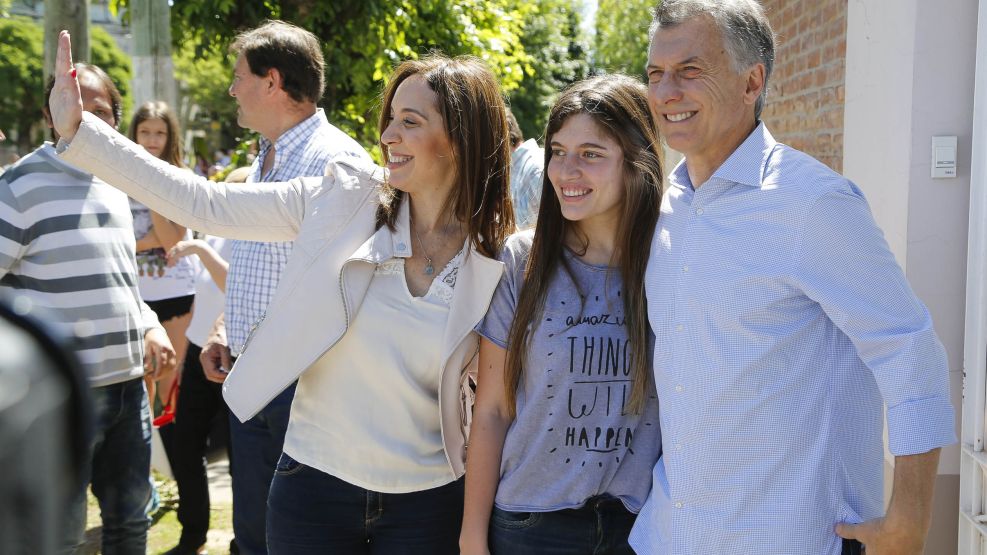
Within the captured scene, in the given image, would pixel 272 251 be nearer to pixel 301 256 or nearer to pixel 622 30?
pixel 301 256

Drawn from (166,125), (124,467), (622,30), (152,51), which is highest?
(622,30)

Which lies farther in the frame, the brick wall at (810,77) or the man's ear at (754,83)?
the brick wall at (810,77)

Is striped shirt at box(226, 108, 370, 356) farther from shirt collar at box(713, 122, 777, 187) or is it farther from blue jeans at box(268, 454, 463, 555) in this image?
shirt collar at box(713, 122, 777, 187)

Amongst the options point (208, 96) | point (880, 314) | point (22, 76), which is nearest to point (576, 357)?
point (880, 314)

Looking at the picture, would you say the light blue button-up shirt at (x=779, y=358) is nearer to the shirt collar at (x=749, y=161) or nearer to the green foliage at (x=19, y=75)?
the shirt collar at (x=749, y=161)

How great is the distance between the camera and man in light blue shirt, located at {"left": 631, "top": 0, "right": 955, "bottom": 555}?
1773 mm

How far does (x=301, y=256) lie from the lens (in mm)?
2455

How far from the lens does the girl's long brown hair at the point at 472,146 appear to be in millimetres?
2497

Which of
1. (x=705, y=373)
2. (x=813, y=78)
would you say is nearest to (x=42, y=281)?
(x=705, y=373)

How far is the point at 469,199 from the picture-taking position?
8.32ft

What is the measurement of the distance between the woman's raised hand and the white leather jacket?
3 cm

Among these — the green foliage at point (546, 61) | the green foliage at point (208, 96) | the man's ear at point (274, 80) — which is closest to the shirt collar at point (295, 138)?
the man's ear at point (274, 80)

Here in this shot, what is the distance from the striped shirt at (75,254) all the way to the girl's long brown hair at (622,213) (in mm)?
1659

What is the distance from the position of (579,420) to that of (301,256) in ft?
2.69
